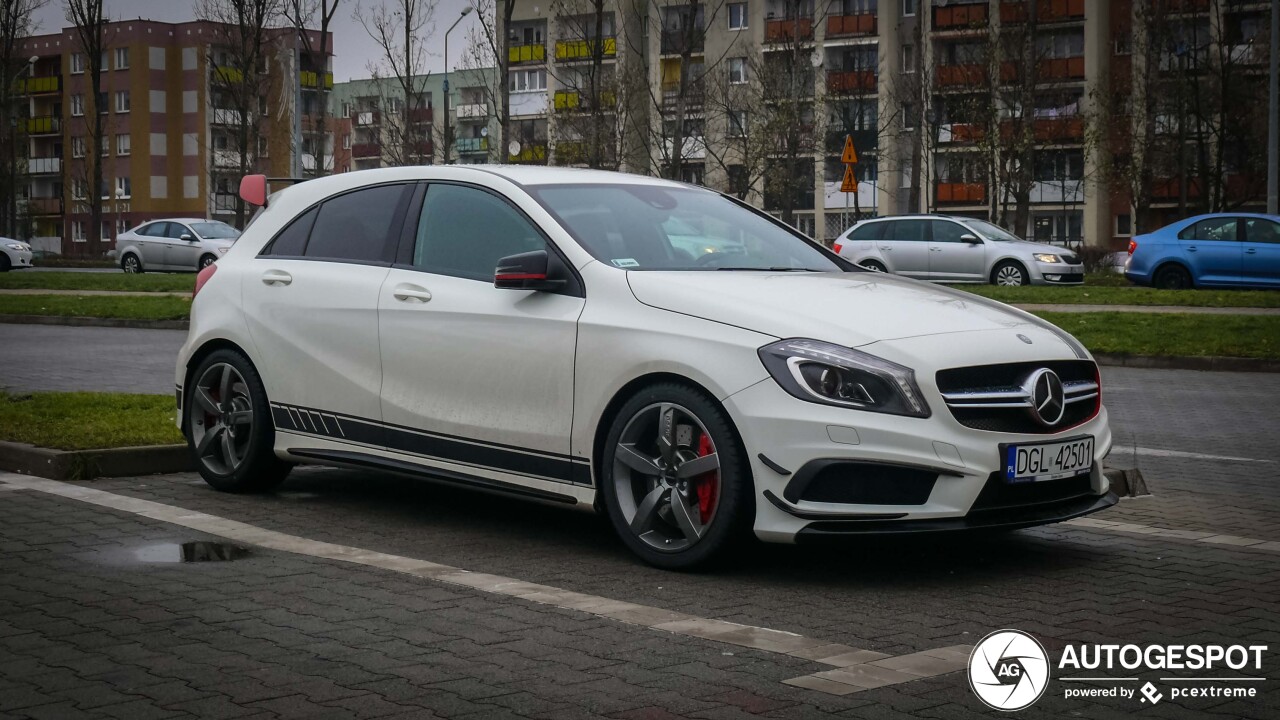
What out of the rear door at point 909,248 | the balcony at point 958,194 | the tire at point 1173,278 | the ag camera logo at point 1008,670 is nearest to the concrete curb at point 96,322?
the rear door at point 909,248

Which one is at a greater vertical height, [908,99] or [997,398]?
[908,99]

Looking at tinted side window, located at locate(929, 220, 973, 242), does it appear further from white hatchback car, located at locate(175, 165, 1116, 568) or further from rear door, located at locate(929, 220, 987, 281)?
white hatchback car, located at locate(175, 165, 1116, 568)

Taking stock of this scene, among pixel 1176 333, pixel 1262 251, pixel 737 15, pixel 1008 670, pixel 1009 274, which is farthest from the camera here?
pixel 737 15

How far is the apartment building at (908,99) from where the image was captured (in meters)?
48.3

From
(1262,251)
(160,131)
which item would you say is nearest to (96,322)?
(1262,251)

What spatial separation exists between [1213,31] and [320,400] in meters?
59.1

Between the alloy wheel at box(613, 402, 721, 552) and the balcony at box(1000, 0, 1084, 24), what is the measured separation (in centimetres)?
4772

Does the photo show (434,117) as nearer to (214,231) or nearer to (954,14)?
(954,14)

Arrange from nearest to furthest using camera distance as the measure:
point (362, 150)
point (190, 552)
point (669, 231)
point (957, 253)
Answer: point (190, 552) < point (669, 231) < point (957, 253) < point (362, 150)

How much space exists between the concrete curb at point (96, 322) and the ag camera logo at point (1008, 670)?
17.7m

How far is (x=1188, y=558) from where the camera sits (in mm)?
6348

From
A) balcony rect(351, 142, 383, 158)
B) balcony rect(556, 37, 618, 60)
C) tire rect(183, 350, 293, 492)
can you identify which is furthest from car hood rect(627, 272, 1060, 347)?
balcony rect(351, 142, 383, 158)

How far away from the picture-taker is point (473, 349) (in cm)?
657

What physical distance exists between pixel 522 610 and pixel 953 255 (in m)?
25.0
